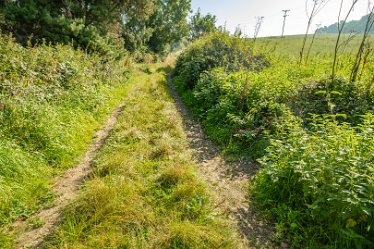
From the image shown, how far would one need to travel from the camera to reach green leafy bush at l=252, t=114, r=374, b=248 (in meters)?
2.74

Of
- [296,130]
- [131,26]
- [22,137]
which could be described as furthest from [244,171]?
[131,26]

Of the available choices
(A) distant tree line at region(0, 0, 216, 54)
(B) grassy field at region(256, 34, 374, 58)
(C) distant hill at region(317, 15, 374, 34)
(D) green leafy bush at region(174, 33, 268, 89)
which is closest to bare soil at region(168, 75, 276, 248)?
(D) green leafy bush at region(174, 33, 268, 89)

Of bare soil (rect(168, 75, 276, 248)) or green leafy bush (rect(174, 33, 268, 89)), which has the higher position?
green leafy bush (rect(174, 33, 268, 89))

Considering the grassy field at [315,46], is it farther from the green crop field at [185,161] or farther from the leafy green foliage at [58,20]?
the leafy green foliage at [58,20]

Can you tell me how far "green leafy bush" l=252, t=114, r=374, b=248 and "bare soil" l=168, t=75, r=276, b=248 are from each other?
0.86 feet

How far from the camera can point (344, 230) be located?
2.77 m

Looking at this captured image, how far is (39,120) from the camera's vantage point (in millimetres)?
4949

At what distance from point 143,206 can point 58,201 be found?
1.35 metres

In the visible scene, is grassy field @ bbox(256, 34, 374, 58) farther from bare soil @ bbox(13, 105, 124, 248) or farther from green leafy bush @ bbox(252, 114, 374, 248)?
bare soil @ bbox(13, 105, 124, 248)

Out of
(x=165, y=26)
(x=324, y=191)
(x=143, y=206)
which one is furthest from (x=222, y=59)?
(x=165, y=26)

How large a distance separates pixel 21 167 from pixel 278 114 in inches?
224

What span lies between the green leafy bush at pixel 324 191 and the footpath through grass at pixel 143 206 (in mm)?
987

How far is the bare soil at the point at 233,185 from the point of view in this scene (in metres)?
3.24

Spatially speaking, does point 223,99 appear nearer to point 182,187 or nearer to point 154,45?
point 182,187
